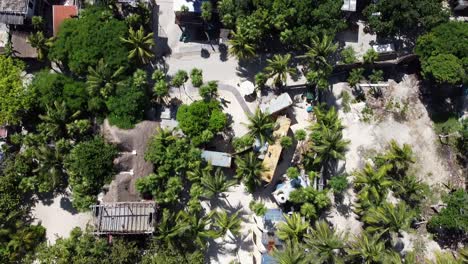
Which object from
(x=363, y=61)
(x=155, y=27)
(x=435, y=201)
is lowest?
(x=435, y=201)

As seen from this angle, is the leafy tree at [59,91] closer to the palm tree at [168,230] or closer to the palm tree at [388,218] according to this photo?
the palm tree at [168,230]

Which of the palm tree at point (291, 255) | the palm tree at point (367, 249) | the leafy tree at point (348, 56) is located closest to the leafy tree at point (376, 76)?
the leafy tree at point (348, 56)

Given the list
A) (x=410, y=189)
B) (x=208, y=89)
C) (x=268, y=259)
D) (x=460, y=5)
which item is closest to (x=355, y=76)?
(x=410, y=189)

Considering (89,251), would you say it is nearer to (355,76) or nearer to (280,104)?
(280,104)

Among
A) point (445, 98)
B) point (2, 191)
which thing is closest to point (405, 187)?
point (445, 98)

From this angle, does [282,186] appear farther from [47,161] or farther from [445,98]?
[47,161]

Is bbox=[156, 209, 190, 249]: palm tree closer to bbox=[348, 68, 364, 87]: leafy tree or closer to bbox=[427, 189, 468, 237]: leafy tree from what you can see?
bbox=[348, 68, 364, 87]: leafy tree

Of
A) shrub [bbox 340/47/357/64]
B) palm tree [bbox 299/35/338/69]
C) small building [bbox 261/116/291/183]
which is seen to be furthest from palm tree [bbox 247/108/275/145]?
shrub [bbox 340/47/357/64]
